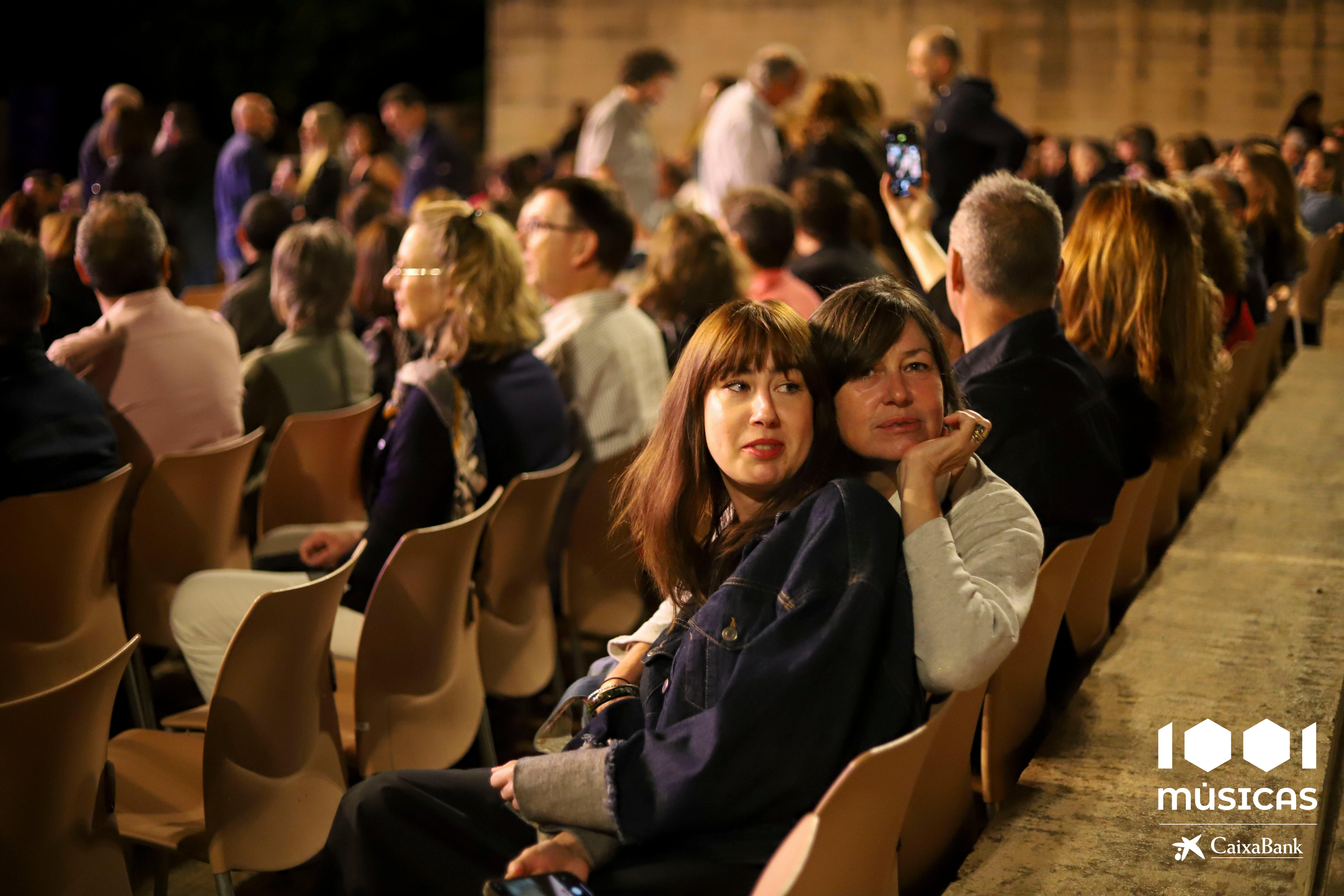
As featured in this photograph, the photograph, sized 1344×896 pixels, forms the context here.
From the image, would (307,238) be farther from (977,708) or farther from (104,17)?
(104,17)

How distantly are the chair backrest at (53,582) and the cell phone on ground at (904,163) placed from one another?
6.50 feet

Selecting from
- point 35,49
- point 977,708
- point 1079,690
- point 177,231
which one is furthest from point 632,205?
point 35,49

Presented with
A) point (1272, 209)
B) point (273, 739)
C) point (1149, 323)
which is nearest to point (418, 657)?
point (273, 739)

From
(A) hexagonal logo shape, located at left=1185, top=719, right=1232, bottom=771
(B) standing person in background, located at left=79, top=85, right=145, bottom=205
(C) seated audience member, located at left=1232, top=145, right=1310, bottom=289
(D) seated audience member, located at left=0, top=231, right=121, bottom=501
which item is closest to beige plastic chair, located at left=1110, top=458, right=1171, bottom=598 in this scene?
(A) hexagonal logo shape, located at left=1185, top=719, right=1232, bottom=771

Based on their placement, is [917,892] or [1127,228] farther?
[1127,228]

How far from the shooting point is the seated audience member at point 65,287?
162 inches

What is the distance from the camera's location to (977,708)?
1765mm

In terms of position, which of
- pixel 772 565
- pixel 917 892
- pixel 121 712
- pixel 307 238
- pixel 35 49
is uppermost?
pixel 35 49

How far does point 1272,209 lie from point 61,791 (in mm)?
5457

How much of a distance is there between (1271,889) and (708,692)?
2.76 feet

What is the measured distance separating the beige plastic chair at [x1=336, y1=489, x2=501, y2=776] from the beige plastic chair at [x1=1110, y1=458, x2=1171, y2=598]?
140 centimetres

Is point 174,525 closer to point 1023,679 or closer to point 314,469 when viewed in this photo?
point 314,469

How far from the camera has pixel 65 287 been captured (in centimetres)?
415

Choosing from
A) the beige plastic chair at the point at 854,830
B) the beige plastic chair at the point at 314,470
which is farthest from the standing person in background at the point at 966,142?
the beige plastic chair at the point at 854,830
